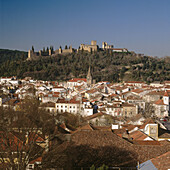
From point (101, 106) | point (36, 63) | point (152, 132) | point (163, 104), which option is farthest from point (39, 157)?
point (36, 63)

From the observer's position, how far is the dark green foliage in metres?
88.3

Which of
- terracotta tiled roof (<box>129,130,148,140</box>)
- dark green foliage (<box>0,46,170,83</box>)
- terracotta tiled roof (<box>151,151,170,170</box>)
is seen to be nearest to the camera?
terracotta tiled roof (<box>151,151,170,170</box>)

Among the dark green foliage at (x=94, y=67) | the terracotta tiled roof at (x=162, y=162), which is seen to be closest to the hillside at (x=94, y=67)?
the dark green foliage at (x=94, y=67)

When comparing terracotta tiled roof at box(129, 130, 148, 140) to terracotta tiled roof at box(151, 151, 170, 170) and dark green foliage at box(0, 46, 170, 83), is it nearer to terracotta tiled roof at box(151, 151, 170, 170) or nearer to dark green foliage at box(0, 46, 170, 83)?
terracotta tiled roof at box(151, 151, 170, 170)

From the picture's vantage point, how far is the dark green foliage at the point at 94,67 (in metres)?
88.3

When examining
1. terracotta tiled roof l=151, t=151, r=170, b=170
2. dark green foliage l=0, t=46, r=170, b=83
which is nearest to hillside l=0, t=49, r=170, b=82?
dark green foliage l=0, t=46, r=170, b=83

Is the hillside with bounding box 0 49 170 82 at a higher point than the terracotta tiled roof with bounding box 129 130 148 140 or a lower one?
higher

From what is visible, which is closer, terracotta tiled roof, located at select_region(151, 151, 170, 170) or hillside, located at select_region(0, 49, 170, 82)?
terracotta tiled roof, located at select_region(151, 151, 170, 170)

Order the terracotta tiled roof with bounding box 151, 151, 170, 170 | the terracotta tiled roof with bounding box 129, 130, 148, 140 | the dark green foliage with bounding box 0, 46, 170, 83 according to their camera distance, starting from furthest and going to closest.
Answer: the dark green foliage with bounding box 0, 46, 170, 83, the terracotta tiled roof with bounding box 129, 130, 148, 140, the terracotta tiled roof with bounding box 151, 151, 170, 170

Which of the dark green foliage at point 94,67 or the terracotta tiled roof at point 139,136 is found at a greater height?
the dark green foliage at point 94,67

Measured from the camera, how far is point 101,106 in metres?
44.3

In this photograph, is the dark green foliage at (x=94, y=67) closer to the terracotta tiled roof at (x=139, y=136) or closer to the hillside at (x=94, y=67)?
the hillside at (x=94, y=67)

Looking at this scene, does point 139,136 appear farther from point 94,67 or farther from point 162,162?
point 94,67

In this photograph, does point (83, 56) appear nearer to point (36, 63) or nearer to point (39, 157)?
point (36, 63)
